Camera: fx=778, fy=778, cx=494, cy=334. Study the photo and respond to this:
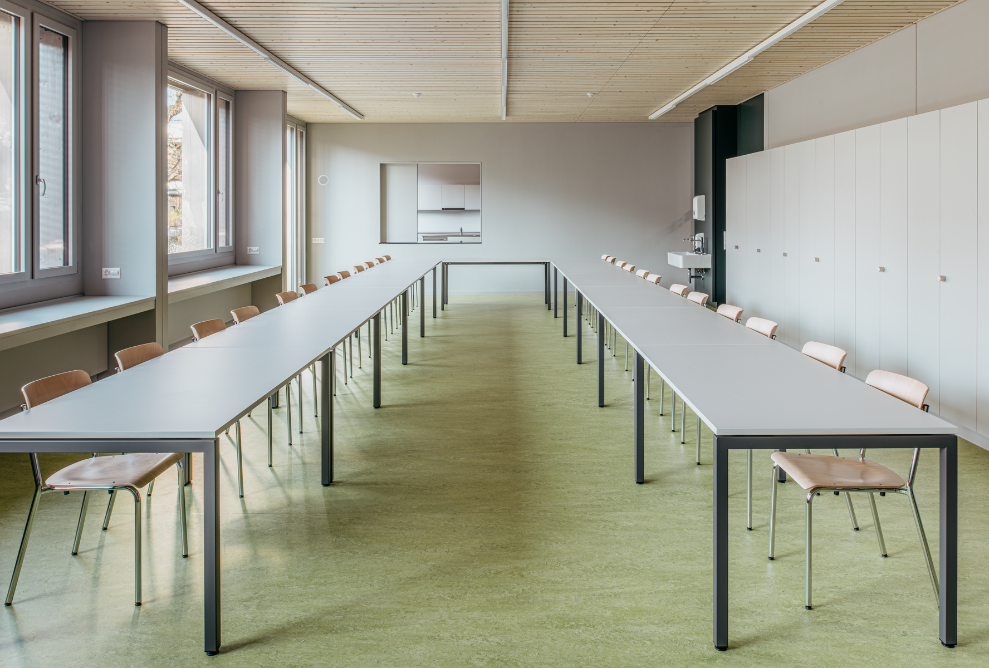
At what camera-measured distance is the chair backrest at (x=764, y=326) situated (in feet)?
13.9

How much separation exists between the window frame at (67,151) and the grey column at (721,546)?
5301 millimetres

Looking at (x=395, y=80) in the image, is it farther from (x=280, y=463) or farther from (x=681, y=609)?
(x=681, y=609)

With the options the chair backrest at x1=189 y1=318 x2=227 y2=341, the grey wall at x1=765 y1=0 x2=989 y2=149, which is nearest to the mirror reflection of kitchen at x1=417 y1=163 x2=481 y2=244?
the grey wall at x1=765 y1=0 x2=989 y2=149

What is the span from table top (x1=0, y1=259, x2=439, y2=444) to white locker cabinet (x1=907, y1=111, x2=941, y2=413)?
145 inches

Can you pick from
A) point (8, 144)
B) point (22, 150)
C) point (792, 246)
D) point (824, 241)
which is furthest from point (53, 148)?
point (792, 246)

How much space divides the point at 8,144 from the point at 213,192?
150 inches

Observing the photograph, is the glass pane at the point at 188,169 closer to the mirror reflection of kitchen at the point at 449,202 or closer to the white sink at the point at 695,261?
the white sink at the point at 695,261

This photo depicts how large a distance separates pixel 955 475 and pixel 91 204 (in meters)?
6.30

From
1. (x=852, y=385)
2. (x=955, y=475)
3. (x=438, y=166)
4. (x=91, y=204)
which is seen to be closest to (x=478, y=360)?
(x=91, y=204)

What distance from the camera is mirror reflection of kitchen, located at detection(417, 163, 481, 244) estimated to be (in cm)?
1534

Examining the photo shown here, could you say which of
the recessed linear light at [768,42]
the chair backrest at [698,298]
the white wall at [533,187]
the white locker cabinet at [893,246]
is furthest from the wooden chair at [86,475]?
the white wall at [533,187]

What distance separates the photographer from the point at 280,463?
170 inches

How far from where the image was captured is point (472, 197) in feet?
50.2

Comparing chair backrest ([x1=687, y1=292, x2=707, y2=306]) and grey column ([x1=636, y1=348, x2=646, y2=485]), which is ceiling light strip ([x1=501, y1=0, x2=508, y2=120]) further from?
grey column ([x1=636, y1=348, x2=646, y2=485])
